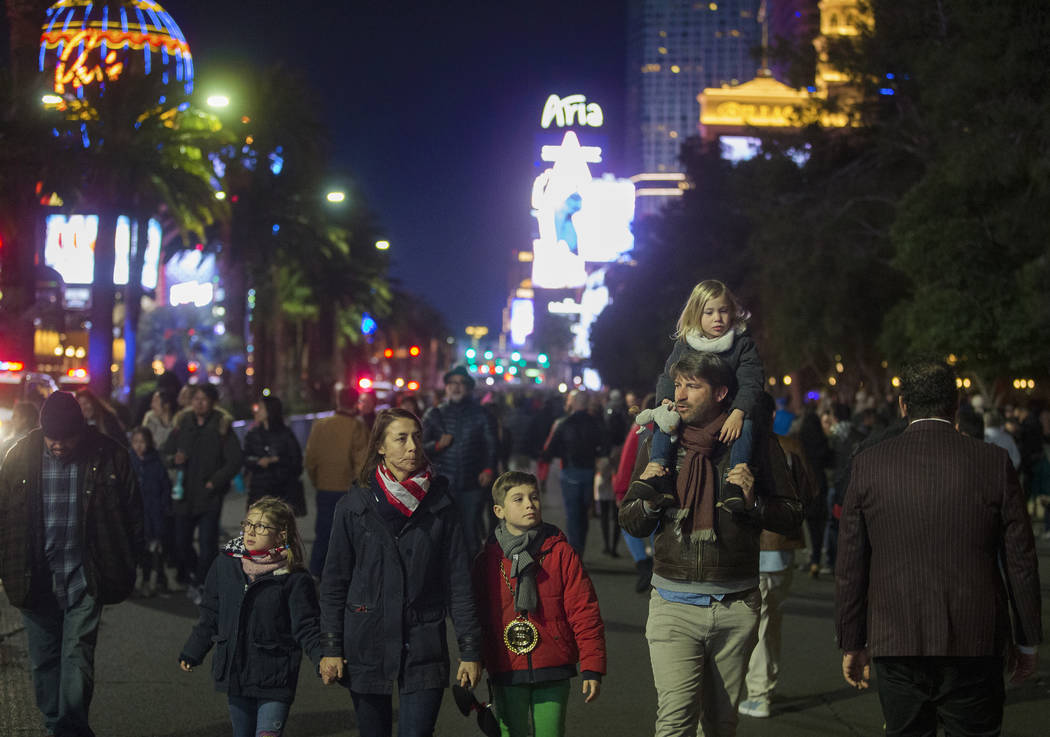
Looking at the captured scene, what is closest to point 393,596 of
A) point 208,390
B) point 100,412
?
point 100,412

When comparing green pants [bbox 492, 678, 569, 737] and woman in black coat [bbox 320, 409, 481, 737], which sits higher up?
woman in black coat [bbox 320, 409, 481, 737]

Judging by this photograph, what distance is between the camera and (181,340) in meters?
70.0

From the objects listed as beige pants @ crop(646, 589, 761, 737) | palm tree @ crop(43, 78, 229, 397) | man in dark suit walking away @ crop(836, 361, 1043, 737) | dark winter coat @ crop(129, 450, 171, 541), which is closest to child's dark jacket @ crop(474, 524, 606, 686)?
beige pants @ crop(646, 589, 761, 737)

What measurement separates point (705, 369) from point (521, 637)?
1.21 meters

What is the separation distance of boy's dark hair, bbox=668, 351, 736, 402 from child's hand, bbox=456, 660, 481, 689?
4.26 ft

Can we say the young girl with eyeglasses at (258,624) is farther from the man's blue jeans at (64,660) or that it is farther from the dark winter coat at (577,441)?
the dark winter coat at (577,441)

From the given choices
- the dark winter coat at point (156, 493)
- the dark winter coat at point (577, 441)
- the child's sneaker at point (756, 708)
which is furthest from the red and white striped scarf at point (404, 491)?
the dark winter coat at point (577, 441)

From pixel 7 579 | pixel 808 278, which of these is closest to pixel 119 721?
pixel 7 579

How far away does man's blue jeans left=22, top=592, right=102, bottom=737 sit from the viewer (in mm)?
6352

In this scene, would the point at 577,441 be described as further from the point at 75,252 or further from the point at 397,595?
the point at 75,252

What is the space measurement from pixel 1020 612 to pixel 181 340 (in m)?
68.5

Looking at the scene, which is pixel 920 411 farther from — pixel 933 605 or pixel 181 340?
pixel 181 340

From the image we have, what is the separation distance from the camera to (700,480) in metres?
4.91

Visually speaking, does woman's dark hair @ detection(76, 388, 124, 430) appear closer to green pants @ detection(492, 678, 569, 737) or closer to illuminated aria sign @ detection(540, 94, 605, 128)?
green pants @ detection(492, 678, 569, 737)
